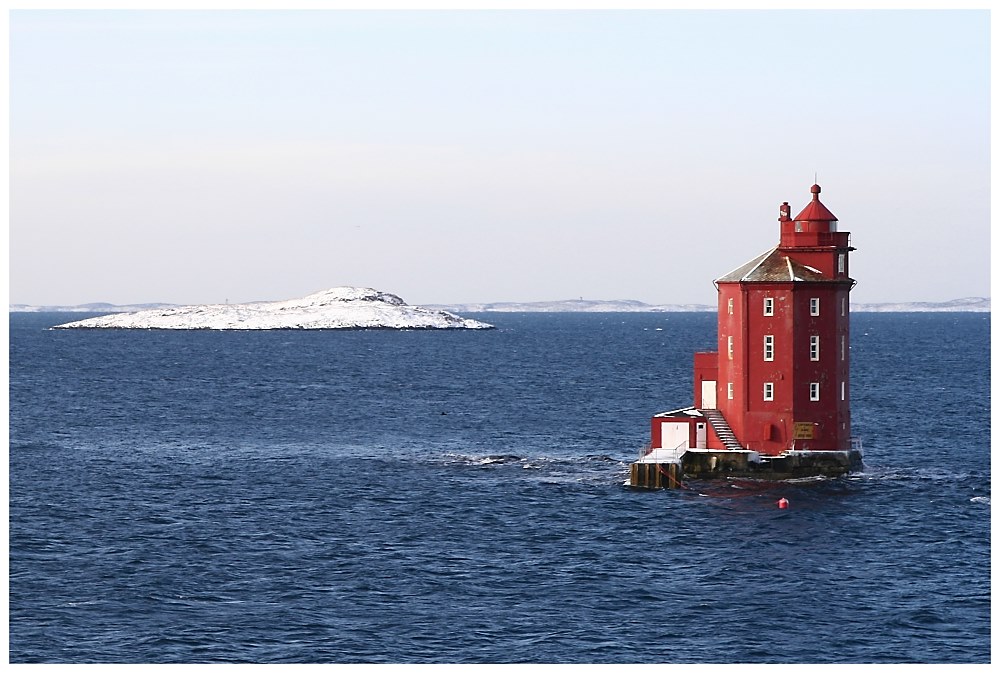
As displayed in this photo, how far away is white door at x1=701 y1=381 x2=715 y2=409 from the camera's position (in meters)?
82.2

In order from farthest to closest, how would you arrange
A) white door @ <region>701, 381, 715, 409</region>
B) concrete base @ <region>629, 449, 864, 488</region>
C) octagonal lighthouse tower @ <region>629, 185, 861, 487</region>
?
white door @ <region>701, 381, 715, 409</region> < octagonal lighthouse tower @ <region>629, 185, 861, 487</region> < concrete base @ <region>629, 449, 864, 488</region>

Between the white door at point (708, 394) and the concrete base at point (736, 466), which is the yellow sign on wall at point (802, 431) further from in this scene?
the white door at point (708, 394)

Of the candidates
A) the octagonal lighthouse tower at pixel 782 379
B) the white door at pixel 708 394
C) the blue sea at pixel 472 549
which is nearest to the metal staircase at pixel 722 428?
the octagonal lighthouse tower at pixel 782 379

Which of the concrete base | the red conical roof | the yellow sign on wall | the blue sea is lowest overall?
the blue sea

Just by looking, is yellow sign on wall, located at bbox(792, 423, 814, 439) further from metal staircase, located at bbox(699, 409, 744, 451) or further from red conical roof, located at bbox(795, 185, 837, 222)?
red conical roof, located at bbox(795, 185, 837, 222)

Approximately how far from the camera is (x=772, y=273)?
252ft

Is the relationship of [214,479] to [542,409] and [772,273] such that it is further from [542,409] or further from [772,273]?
[542,409]

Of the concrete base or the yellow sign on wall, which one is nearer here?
the concrete base

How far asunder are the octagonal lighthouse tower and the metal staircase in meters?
0.08

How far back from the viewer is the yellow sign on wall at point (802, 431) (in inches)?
3017

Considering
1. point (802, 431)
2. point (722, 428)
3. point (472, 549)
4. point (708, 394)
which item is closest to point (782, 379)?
point (802, 431)

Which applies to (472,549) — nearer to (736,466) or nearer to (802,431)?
(736,466)

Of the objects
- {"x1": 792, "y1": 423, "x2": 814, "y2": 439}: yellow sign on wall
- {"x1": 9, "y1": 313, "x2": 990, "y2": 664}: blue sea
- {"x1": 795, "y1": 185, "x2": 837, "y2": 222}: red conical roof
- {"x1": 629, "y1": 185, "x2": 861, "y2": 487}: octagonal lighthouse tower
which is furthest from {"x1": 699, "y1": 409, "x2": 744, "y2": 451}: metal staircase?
{"x1": 795, "y1": 185, "x2": 837, "y2": 222}: red conical roof

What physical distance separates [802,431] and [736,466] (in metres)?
3.80
